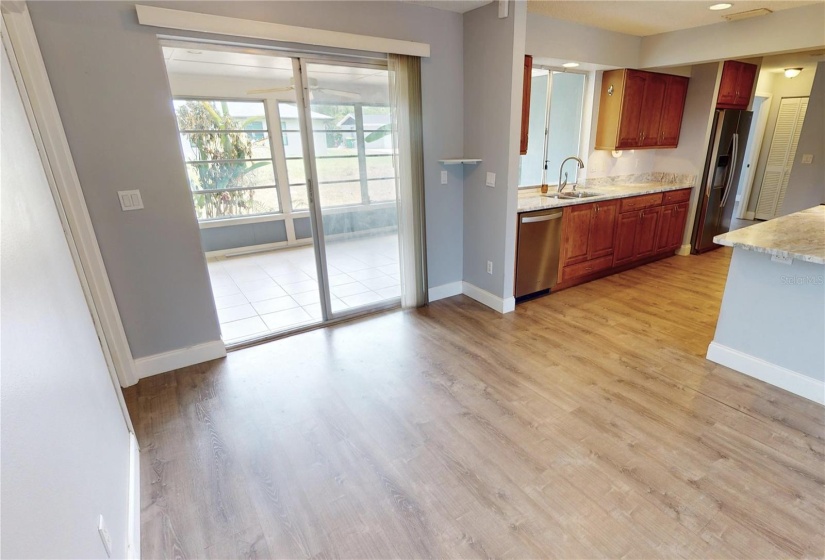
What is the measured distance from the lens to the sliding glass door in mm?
2994

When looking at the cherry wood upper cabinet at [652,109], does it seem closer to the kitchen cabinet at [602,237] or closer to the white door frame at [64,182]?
the kitchen cabinet at [602,237]

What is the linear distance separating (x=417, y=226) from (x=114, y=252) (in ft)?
7.10

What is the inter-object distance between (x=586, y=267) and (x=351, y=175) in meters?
2.55

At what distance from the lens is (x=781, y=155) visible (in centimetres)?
625

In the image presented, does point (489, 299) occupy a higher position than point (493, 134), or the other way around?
point (493, 134)

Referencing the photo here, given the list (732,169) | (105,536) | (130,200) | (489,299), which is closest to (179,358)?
(130,200)

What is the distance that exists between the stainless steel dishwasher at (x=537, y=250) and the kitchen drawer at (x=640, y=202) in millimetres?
1059

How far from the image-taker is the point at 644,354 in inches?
111

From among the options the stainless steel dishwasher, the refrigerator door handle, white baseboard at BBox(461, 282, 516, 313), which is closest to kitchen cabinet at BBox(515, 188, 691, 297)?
the stainless steel dishwasher

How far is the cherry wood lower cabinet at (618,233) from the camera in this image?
12.7 ft

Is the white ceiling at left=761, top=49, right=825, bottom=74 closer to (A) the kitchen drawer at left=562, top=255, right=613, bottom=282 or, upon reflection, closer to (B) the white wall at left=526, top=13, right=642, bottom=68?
(B) the white wall at left=526, top=13, right=642, bottom=68

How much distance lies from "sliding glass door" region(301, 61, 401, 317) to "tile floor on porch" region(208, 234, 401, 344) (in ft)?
0.04

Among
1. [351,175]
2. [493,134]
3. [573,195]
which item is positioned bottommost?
[573,195]

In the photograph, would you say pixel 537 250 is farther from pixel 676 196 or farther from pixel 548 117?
pixel 676 196
